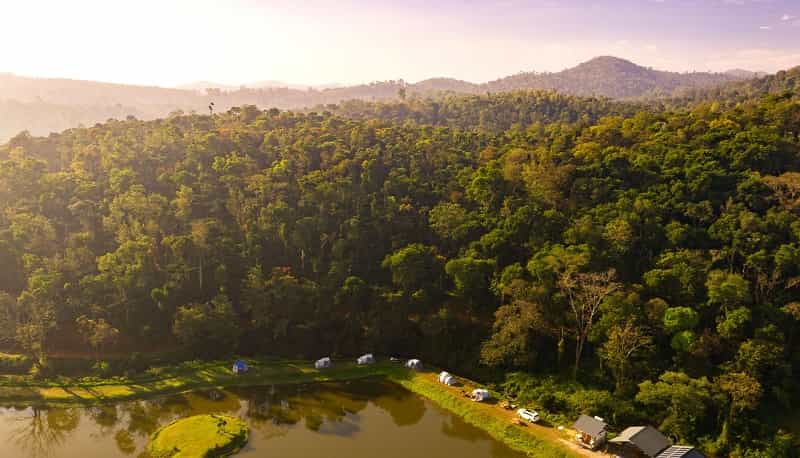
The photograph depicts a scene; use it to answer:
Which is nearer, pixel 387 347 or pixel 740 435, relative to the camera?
pixel 740 435

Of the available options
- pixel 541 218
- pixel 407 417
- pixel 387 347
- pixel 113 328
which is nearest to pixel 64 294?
pixel 113 328

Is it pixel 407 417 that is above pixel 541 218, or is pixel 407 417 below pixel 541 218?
below

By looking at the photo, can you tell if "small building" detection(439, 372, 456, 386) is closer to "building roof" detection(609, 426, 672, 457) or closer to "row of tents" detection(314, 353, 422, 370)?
"row of tents" detection(314, 353, 422, 370)

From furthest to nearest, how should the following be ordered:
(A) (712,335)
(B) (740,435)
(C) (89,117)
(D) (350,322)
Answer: (C) (89,117), (D) (350,322), (A) (712,335), (B) (740,435)

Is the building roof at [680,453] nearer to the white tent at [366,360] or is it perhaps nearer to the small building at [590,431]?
the small building at [590,431]

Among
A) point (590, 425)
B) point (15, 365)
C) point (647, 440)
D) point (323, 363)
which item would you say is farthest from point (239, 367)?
point (647, 440)

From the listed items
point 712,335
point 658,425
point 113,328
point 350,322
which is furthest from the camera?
point 350,322

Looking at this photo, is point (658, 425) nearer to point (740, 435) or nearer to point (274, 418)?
point (740, 435)

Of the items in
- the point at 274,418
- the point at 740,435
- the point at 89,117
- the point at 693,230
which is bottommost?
the point at 274,418
